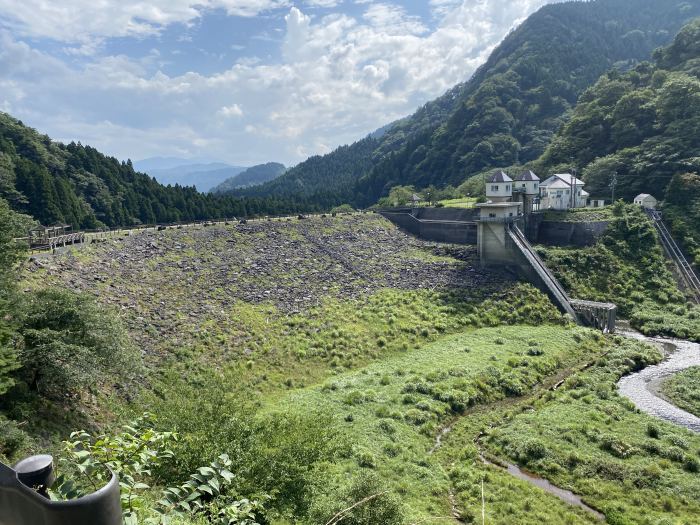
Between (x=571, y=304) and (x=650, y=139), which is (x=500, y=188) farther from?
(x=650, y=139)

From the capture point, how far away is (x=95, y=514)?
7.27ft

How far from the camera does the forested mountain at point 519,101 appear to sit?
375ft

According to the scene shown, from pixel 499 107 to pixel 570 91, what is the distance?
2421 centimetres

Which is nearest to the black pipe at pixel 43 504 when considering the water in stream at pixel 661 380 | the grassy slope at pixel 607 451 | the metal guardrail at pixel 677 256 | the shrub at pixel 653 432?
the grassy slope at pixel 607 451

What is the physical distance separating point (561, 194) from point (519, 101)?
8001 centimetres

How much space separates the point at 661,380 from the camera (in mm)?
27656

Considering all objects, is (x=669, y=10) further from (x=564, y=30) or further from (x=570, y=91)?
(x=570, y=91)

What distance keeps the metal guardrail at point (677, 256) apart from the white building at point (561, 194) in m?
7.80

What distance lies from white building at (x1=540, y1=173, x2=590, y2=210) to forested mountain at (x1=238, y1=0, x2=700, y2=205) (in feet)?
170

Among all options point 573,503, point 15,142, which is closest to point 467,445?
point 573,503

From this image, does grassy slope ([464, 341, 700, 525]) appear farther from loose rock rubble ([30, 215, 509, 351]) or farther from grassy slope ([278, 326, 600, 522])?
loose rock rubble ([30, 215, 509, 351])

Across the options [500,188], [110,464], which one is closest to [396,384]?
[110,464]

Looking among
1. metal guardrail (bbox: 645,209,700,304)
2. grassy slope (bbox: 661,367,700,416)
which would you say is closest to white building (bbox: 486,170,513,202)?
metal guardrail (bbox: 645,209,700,304)

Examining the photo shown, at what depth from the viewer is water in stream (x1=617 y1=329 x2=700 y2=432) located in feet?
75.9
